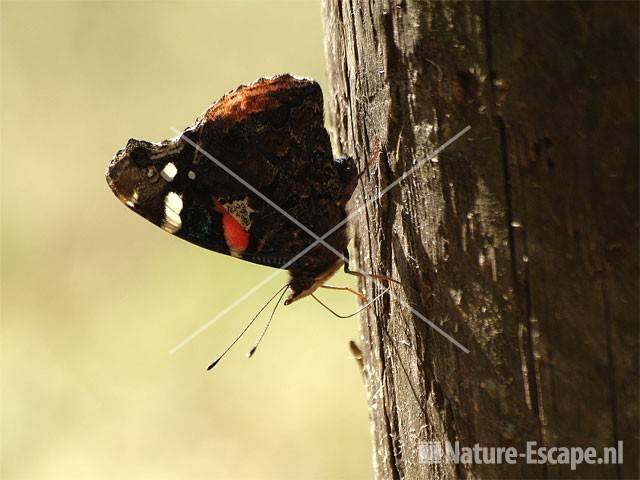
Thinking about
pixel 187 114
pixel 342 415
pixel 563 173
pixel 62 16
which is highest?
pixel 62 16

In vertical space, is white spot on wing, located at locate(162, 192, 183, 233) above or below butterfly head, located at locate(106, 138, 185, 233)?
below

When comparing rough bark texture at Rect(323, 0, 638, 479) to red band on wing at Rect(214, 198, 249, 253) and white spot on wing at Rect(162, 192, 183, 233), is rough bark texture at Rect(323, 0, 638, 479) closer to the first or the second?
red band on wing at Rect(214, 198, 249, 253)

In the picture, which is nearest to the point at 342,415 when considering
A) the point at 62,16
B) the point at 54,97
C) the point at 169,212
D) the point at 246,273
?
the point at 246,273

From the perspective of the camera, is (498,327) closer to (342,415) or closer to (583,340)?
(583,340)

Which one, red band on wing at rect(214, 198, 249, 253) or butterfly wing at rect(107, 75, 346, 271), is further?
red band on wing at rect(214, 198, 249, 253)

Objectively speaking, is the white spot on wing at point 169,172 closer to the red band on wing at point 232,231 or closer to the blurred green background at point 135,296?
the red band on wing at point 232,231

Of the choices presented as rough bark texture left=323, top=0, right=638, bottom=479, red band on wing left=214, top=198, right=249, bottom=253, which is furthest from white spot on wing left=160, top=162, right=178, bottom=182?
rough bark texture left=323, top=0, right=638, bottom=479

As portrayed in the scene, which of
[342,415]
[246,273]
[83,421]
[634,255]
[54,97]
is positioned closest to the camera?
[634,255]
